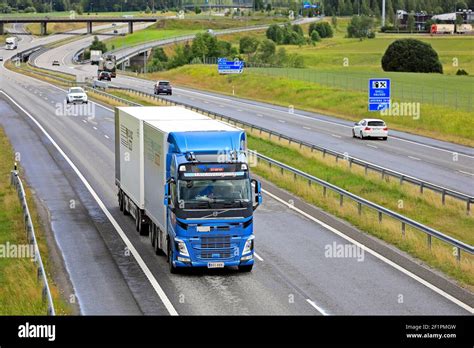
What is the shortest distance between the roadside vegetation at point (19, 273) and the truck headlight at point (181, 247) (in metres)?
3.02

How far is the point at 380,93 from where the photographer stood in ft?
209

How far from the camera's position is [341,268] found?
82.6 ft

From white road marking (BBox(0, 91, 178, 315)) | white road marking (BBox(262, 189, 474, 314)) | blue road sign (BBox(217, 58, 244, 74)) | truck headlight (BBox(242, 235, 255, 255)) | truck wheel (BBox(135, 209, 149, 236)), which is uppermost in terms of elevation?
blue road sign (BBox(217, 58, 244, 74))

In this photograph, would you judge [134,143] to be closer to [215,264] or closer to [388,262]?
[215,264]

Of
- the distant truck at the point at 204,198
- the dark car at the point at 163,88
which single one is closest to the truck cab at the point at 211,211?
the distant truck at the point at 204,198

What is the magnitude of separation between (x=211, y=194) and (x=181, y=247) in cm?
147

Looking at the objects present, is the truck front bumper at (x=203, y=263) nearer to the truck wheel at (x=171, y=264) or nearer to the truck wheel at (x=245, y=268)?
the truck wheel at (x=171, y=264)

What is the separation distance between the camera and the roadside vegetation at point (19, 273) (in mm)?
21062

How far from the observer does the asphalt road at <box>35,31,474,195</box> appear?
4706 centimetres

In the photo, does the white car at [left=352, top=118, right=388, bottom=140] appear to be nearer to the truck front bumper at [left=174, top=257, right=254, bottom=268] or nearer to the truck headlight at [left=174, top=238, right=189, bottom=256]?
the truck front bumper at [left=174, top=257, right=254, bottom=268]

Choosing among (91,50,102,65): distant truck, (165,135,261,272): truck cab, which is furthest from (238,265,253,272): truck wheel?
(91,50,102,65): distant truck

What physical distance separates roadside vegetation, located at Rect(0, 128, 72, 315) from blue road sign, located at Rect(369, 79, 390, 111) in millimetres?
31151

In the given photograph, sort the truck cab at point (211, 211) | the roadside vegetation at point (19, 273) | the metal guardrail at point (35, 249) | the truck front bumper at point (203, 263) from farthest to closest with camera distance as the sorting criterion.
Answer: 1. the truck front bumper at point (203, 263)
2. the truck cab at point (211, 211)
3. the roadside vegetation at point (19, 273)
4. the metal guardrail at point (35, 249)
